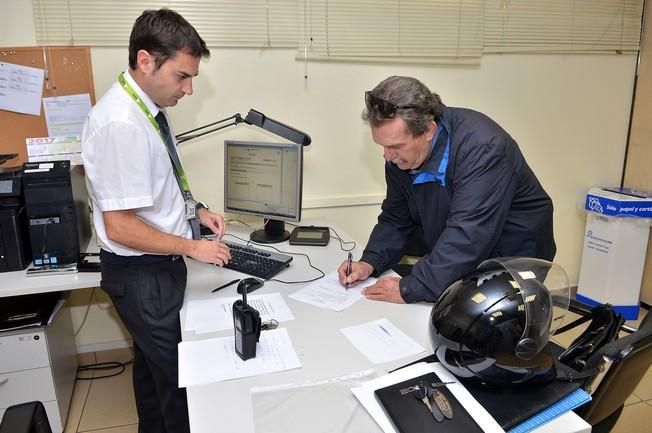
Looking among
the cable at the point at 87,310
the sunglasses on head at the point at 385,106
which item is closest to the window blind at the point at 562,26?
the sunglasses on head at the point at 385,106

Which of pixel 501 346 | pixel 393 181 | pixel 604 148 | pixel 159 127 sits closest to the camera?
pixel 501 346

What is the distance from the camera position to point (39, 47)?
7.40ft

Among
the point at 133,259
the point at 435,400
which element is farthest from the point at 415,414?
the point at 133,259

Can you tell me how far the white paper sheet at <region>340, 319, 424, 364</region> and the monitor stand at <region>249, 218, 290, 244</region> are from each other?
951 millimetres

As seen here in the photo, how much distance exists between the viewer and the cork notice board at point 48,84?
89.7 inches

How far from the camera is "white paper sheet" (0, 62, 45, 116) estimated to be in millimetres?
2253

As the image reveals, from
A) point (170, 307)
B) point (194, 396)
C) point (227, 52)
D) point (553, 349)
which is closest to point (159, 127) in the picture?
point (170, 307)

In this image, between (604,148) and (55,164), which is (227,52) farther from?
(604,148)

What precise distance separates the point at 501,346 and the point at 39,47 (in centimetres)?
238

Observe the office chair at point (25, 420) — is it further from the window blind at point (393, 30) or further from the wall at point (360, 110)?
the window blind at point (393, 30)

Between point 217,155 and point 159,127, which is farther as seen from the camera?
point 217,155

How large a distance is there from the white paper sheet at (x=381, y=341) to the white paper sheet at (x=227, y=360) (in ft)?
0.62

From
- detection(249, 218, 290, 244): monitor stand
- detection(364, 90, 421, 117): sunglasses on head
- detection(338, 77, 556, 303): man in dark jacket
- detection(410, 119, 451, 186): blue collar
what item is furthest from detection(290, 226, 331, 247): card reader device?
detection(364, 90, 421, 117): sunglasses on head

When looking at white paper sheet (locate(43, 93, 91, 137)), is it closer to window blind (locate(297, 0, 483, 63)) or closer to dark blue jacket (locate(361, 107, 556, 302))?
window blind (locate(297, 0, 483, 63))
